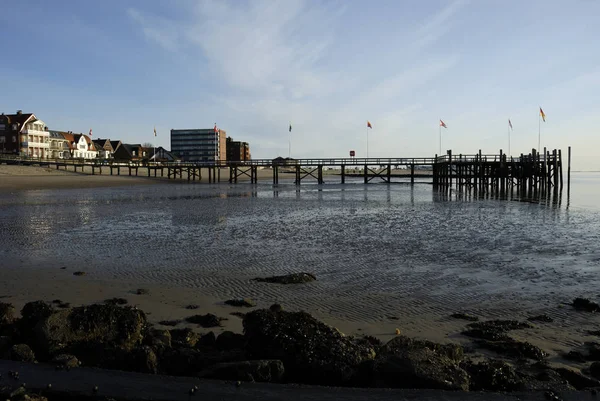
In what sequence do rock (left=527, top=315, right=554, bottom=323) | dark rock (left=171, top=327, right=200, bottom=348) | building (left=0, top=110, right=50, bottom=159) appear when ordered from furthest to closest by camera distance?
1. building (left=0, top=110, right=50, bottom=159)
2. rock (left=527, top=315, right=554, bottom=323)
3. dark rock (left=171, top=327, right=200, bottom=348)

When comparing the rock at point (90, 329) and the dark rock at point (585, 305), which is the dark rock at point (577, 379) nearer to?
the dark rock at point (585, 305)

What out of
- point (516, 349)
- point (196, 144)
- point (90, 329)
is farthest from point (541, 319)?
point (196, 144)

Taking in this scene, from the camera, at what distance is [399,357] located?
177 inches

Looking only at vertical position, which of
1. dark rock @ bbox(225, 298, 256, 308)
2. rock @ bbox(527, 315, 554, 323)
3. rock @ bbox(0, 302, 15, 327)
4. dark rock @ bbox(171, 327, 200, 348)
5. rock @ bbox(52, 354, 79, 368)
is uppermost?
rock @ bbox(0, 302, 15, 327)

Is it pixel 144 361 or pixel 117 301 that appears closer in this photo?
pixel 144 361

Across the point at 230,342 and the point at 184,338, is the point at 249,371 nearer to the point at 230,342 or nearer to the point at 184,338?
the point at 230,342

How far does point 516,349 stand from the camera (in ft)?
18.6

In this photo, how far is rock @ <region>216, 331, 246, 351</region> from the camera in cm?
Answer: 536

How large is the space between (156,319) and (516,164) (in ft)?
157

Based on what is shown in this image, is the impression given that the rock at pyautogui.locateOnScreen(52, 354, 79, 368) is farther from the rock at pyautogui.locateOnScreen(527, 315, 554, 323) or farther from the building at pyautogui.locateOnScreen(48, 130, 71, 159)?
the building at pyautogui.locateOnScreen(48, 130, 71, 159)

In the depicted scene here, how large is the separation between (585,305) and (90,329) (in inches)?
302

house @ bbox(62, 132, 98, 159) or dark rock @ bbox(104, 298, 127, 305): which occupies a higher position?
house @ bbox(62, 132, 98, 159)

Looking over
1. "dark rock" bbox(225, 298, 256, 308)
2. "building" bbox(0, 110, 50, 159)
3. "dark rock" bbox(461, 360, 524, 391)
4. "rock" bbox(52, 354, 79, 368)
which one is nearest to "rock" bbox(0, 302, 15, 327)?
"rock" bbox(52, 354, 79, 368)

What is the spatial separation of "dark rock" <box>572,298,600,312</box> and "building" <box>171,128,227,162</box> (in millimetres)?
167418
